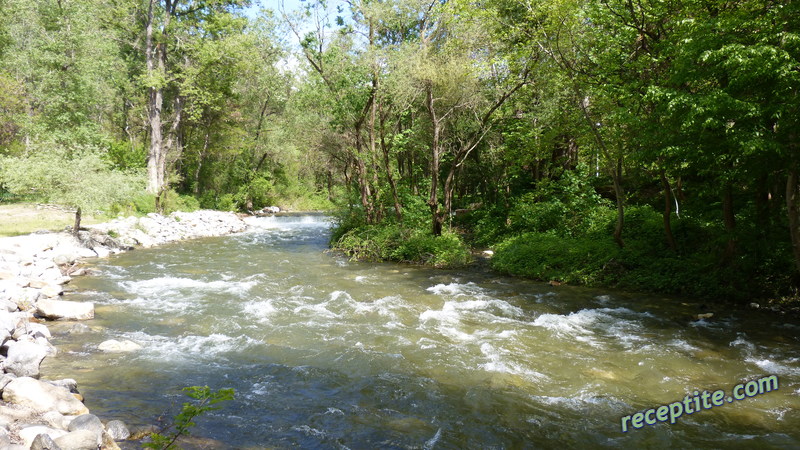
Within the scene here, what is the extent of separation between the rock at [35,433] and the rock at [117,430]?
0.47 m

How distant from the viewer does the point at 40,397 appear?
5.15 meters

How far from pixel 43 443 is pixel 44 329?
16.0 feet

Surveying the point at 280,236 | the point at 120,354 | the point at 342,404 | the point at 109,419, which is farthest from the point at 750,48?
the point at 280,236

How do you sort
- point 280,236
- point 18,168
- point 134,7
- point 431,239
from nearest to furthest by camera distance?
1. point 18,168
2. point 431,239
3. point 280,236
4. point 134,7

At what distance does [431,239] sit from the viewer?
1667cm

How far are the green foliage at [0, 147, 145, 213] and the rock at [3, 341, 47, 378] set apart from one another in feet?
34.3

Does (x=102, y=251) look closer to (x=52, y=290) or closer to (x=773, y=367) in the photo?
(x=52, y=290)

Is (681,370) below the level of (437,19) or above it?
below

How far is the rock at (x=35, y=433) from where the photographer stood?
4.21 meters

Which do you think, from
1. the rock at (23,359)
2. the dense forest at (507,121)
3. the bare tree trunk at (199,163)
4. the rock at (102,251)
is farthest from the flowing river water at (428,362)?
the bare tree trunk at (199,163)

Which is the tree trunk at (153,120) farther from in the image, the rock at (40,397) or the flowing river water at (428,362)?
the rock at (40,397)

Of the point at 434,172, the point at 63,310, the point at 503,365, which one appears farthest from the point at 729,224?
the point at 63,310

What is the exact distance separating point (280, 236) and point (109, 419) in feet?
65.1

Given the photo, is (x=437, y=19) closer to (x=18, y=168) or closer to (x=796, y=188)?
(x=796, y=188)
